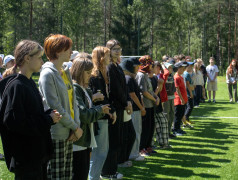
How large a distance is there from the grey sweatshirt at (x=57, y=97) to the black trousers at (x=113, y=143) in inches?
62.9

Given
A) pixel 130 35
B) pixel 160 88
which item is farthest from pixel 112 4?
pixel 160 88

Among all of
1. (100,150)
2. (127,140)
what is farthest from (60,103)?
(127,140)

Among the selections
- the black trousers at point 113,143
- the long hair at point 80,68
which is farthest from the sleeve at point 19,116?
the black trousers at point 113,143

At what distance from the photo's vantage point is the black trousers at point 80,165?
11.8 ft

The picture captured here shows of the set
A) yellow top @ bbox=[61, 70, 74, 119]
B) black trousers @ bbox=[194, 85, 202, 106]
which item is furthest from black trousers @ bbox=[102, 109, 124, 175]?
black trousers @ bbox=[194, 85, 202, 106]

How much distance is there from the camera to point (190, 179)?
209 inches

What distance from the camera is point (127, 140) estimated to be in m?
5.66

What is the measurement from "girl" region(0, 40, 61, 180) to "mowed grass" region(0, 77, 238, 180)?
267 centimetres

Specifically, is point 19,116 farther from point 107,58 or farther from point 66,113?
point 107,58

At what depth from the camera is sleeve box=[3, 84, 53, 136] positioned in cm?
267

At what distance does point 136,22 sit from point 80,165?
45903 millimetres

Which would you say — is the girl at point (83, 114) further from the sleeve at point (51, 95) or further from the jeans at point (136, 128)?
the jeans at point (136, 128)

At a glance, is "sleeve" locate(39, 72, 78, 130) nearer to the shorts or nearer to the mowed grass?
the mowed grass

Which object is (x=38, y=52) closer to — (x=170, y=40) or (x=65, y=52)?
(x=65, y=52)
